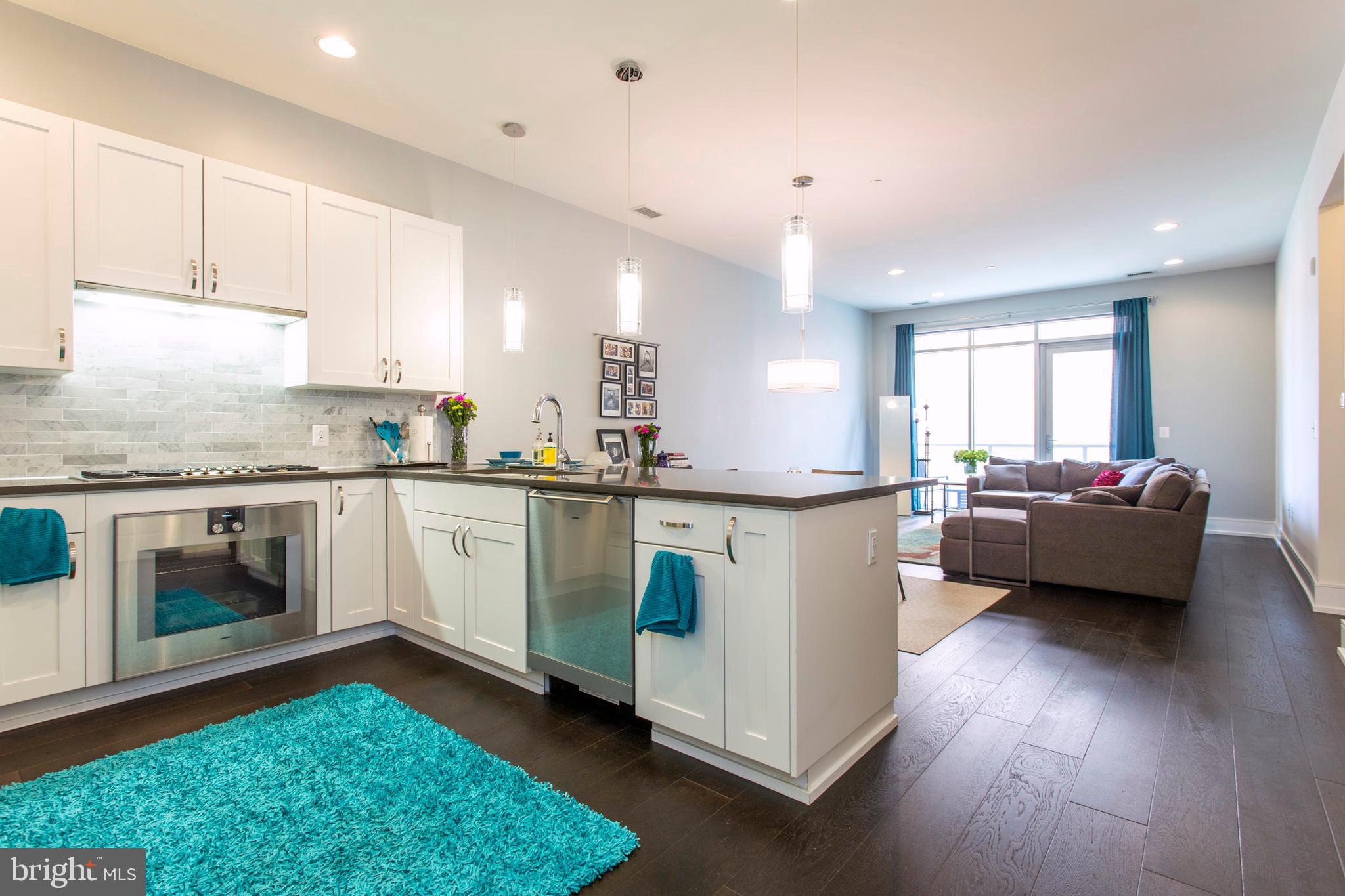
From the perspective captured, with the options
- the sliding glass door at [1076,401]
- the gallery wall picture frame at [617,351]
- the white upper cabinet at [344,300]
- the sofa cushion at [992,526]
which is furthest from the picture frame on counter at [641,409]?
the sliding glass door at [1076,401]

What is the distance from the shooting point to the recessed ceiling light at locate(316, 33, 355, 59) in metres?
2.80

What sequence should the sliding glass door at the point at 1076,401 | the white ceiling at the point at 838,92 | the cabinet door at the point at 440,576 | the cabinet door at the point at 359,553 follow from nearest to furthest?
1. the white ceiling at the point at 838,92
2. the cabinet door at the point at 440,576
3. the cabinet door at the point at 359,553
4. the sliding glass door at the point at 1076,401

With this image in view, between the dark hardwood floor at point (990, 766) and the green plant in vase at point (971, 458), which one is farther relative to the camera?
the green plant in vase at point (971, 458)

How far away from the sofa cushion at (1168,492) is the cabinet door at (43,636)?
574 centimetres

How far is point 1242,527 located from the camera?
22.1ft

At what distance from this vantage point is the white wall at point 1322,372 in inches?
145

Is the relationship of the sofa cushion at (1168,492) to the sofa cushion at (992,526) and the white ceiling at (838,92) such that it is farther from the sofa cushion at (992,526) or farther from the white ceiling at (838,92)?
the white ceiling at (838,92)

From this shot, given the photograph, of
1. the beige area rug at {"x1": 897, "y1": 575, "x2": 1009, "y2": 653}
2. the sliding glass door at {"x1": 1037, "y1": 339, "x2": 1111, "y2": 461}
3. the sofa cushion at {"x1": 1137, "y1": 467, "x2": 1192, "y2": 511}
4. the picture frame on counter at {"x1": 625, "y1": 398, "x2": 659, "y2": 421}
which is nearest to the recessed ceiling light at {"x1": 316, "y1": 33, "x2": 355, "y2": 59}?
the picture frame on counter at {"x1": 625, "y1": 398, "x2": 659, "y2": 421}

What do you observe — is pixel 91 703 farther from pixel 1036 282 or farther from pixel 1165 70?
pixel 1036 282

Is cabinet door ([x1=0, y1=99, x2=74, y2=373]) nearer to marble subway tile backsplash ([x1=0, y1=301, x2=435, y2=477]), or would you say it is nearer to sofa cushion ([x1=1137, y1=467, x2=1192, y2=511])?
marble subway tile backsplash ([x1=0, y1=301, x2=435, y2=477])

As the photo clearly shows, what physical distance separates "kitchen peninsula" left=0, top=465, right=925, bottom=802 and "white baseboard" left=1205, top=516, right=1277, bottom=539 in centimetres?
674

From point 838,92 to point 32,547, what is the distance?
155 inches

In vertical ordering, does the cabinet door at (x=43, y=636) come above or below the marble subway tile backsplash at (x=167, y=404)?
below

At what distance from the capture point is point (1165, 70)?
306 cm
